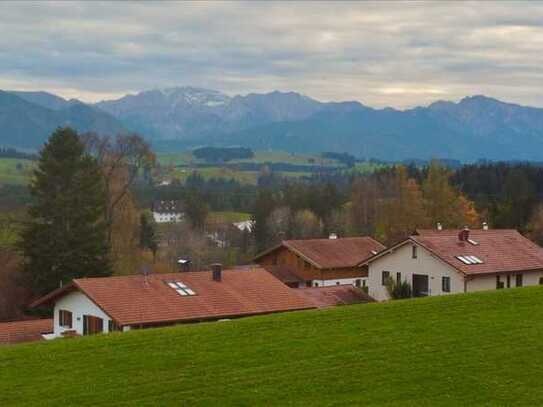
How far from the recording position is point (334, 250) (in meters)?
70.3

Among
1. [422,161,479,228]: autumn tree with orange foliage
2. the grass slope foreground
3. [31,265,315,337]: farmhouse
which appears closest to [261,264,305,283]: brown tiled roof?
[422,161,479,228]: autumn tree with orange foliage

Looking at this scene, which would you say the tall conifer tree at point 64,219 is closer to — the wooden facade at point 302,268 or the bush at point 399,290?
the wooden facade at point 302,268

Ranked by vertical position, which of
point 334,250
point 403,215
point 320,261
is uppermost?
point 403,215

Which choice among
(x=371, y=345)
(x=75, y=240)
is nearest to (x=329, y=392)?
(x=371, y=345)

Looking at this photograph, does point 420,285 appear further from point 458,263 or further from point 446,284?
point 458,263

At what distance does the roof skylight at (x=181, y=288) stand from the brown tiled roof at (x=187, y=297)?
0.21 metres

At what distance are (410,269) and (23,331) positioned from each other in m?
22.0

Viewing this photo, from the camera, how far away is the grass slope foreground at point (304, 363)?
20.0 meters

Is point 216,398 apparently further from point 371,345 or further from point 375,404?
point 371,345

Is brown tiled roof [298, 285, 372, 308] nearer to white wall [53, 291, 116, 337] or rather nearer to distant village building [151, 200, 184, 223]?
white wall [53, 291, 116, 337]

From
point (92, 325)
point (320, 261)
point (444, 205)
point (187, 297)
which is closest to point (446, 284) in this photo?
point (187, 297)

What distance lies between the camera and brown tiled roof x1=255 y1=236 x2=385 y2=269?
6800cm

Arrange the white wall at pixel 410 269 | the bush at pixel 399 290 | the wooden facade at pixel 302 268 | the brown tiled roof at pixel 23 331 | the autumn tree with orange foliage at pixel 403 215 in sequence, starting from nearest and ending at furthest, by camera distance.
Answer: the brown tiled roof at pixel 23 331 < the white wall at pixel 410 269 < the bush at pixel 399 290 < the wooden facade at pixel 302 268 < the autumn tree with orange foliage at pixel 403 215

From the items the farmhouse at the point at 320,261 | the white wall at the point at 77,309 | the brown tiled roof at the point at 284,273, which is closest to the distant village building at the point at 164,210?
the farmhouse at the point at 320,261
